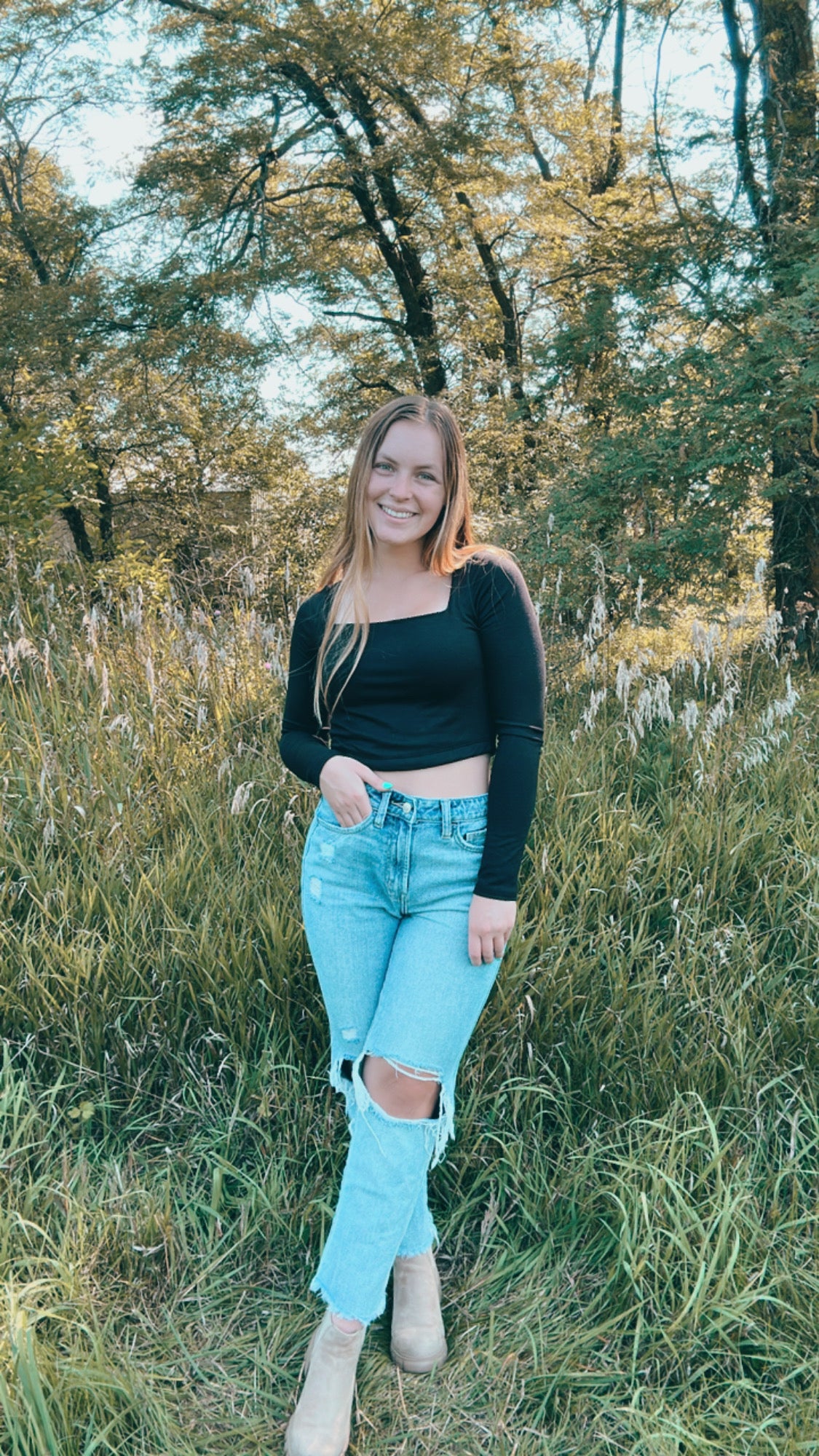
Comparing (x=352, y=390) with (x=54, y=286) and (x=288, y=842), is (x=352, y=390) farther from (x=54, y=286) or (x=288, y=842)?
(x=288, y=842)

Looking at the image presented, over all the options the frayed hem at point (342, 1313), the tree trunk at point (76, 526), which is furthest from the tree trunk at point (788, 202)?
the tree trunk at point (76, 526)

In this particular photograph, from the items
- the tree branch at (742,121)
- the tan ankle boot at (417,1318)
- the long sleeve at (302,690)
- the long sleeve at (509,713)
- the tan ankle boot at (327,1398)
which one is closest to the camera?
the tan ankle boot at (327,1398)

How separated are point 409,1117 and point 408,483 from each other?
1313 millimetres

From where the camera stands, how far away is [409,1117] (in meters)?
1.79

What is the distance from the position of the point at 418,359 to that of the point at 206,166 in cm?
295

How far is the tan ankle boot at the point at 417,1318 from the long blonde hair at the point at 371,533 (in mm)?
1226

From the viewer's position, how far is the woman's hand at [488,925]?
5.82 ft

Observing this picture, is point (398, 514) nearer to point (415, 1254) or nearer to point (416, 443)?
point (416, 443)

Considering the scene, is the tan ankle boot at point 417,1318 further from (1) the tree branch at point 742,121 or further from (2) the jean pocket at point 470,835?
(1) the tree branch at point 742,121

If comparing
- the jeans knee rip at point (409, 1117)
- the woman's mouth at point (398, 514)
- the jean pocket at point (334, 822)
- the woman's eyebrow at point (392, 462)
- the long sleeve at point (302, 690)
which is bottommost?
the jeans knee rip at point (409, 1117)

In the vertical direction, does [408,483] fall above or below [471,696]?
above

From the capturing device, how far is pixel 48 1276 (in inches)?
74.9

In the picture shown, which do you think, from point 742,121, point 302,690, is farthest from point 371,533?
point 742,121

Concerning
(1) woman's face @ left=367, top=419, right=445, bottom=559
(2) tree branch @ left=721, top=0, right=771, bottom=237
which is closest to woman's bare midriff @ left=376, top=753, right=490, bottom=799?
(1) woman's face @ left=367, top=419, right=445, bottom=559
